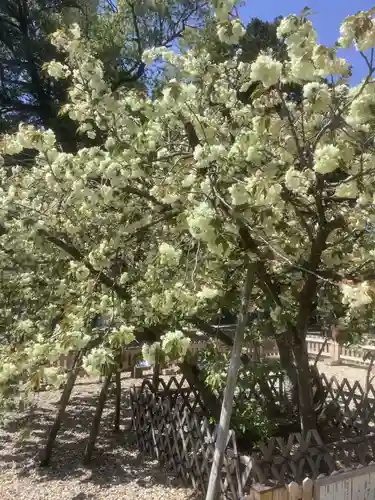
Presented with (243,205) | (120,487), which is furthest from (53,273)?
(243,205)

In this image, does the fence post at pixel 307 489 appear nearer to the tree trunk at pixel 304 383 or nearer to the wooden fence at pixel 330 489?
the wooden fence at pixel 330 489

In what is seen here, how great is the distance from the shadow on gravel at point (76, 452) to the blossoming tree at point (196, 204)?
149cm

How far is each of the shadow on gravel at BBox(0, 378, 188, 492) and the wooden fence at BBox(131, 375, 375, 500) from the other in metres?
0.22

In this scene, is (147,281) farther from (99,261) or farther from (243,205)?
(243,205)

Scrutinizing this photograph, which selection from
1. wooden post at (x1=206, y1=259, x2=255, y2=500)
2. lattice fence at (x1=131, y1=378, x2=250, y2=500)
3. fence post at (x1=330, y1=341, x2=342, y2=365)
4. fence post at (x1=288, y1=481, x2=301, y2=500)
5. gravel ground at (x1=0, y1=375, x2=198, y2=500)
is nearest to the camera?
wooden post at (x1=206, y1=259, x2=255, y2=500)

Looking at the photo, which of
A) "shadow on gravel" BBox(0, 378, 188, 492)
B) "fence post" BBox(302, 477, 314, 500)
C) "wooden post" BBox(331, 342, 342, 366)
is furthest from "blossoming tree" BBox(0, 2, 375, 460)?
"wooden post" BBox(331, 342, 342, 366)

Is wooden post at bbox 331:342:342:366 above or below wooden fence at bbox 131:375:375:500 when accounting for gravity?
above

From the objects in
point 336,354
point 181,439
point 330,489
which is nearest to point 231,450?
point 330,489

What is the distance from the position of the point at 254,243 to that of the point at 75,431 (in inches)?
162

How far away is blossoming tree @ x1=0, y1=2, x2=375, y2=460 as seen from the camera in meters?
2.71

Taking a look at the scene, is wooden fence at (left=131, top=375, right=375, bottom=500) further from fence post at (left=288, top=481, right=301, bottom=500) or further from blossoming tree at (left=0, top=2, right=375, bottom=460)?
blossoming tree at (left=0, top=2, right=375, bottom=460)

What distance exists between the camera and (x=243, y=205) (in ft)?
9.24

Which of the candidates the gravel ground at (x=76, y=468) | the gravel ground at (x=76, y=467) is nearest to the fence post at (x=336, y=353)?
the gravel ground at (x=76, y=467)

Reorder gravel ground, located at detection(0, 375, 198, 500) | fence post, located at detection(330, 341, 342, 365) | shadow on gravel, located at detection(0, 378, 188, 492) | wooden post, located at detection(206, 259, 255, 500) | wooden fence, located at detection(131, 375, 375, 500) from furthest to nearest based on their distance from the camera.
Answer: fence post, located at detection(330, 341, 342, 365), shadow on gravel, located at detection(0, 378, 188, 492), gravel ground, located at detection(0, 375, 198, 500), wooden fence, located at detection(131, 375, 375, 500), wooden post, located at detection(206, 259, 255, 500)
